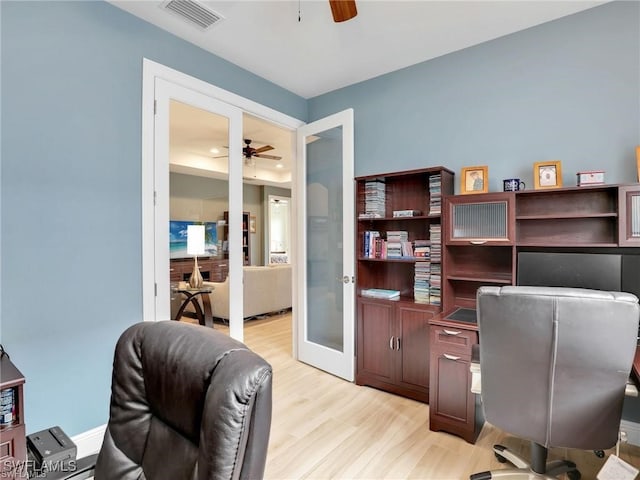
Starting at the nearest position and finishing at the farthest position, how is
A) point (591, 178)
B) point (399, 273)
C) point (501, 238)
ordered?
point (591, 178), point (501, 238), point (399, 273)

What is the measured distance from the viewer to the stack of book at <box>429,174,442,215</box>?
2.74m

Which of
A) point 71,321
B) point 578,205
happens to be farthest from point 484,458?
point 71,321

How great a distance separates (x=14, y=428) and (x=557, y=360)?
2.24 meters

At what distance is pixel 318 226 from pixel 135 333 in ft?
8.60

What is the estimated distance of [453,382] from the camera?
2277mm

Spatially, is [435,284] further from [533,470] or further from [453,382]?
[533,470]

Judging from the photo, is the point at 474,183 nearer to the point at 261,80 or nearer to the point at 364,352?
the point at 364,352

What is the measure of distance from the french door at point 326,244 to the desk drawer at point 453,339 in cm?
96

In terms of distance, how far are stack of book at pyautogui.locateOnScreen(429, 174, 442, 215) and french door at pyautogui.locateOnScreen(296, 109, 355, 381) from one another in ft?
2.36

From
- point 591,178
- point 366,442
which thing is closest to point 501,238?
point 591,178

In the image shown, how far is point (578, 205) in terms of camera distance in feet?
7.68

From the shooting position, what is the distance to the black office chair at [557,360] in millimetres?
1387

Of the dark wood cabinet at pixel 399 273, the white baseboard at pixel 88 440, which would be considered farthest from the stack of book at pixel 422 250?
the white baseboard at pixel 88 440

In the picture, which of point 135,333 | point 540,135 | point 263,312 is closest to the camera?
point 135,333
